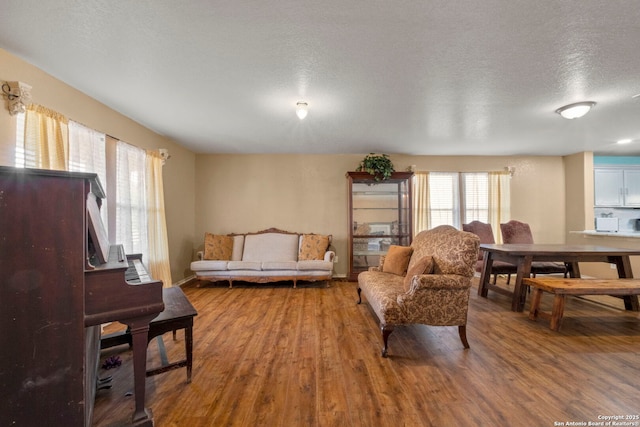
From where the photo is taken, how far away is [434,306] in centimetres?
213

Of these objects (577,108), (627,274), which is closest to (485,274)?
(627,274)

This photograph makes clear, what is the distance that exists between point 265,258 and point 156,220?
1.76 metres

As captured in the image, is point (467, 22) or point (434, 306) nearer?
point (467, 22)

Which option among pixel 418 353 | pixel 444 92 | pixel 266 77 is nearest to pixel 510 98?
pixel 444 92

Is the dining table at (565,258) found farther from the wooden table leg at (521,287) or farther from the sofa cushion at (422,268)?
the sofa cushion at (422,268)

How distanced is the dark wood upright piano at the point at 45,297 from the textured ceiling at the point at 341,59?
1.14 m

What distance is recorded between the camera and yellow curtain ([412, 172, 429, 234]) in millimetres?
4973

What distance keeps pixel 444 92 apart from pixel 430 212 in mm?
2950

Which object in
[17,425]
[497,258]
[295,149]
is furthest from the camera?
[295,149]

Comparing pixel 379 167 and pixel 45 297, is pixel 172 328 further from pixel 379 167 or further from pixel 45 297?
pixel 379 167

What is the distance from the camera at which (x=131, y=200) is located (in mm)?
3152

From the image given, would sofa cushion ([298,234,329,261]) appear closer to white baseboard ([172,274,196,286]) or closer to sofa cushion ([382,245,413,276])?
sofa cushion ([382,245,413,276])

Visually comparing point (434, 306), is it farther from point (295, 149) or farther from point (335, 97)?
point (295, 149)

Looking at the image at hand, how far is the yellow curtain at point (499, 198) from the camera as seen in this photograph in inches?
196
